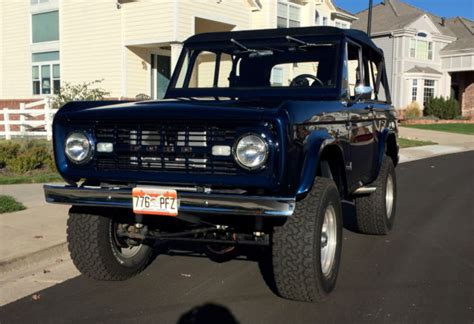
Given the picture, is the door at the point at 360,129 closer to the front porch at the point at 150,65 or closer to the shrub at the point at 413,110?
the front porch at the point at 150,65

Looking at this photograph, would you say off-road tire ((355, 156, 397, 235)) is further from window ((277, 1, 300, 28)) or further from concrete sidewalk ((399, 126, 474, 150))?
window ((277, 1, 300, 28))

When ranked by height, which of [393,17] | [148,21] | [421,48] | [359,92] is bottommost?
[359,92]

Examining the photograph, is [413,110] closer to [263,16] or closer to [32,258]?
[263,16]

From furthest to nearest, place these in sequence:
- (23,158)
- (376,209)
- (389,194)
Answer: (23,158) < (389,194) < (376,209)

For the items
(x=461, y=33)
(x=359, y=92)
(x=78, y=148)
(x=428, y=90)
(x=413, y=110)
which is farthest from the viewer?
(x=461, y=33)

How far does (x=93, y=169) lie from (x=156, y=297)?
1.14 m

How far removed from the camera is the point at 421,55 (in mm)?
40531

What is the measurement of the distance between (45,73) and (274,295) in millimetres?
19437

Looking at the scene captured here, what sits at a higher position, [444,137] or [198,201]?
[198,201]

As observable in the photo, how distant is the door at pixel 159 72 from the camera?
19797mm

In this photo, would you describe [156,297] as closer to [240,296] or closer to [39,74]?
[240,296]

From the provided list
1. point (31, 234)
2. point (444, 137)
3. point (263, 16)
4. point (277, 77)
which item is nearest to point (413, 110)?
point (444, 137)

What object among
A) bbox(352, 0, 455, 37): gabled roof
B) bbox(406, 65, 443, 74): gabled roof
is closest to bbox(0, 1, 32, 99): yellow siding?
bbox(352, 0, 455, 37): gabled roof

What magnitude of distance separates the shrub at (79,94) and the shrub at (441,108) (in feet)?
86.0
